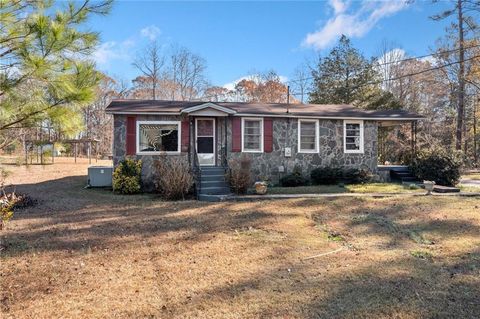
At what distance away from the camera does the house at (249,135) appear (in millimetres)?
12234

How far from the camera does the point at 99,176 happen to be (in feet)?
42.3

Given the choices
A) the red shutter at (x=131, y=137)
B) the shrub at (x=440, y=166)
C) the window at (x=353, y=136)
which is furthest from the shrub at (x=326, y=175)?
the red shutter at (x=131, y=137)

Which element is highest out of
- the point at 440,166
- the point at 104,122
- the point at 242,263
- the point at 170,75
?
the point at 170,75

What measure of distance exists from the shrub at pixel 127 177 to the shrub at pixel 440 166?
1142 centimetres

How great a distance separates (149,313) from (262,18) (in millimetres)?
16270

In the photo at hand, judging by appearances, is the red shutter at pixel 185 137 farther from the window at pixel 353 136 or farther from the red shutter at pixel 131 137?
the window at pixel 353 136

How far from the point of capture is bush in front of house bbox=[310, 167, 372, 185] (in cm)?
1321

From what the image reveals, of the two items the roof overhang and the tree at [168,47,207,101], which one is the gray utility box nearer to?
the roof overhang

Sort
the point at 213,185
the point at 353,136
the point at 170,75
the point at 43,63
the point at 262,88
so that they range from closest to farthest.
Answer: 1. the point at 43,63
2. the point at 213,185
3. the point at 353,136
4. the point at 262,88
5. the point at 170,75

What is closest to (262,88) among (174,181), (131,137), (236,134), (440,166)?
(236,134)

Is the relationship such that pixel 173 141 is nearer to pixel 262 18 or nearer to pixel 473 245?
pixel 262 18

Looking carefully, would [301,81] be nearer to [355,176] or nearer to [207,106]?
[355,176]

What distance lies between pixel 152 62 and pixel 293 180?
97.6 feet

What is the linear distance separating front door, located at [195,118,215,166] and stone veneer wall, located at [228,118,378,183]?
30.2 inches
